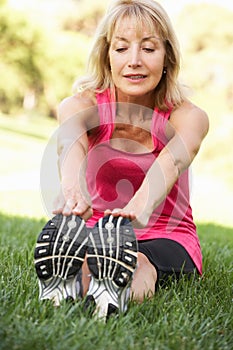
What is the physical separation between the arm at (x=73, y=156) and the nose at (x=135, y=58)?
0.31 m

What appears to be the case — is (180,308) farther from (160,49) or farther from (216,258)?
(216,258)

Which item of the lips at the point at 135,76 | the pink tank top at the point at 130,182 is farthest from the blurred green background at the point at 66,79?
the lips at the point at 135,76

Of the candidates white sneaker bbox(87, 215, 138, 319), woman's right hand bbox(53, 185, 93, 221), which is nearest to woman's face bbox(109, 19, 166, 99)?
woman's right hand bbox(53, 185, 93, 221)

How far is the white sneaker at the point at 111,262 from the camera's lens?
1.90 meters

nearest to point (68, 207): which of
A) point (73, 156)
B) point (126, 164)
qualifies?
point (73, 156)

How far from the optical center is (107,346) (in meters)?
1.61

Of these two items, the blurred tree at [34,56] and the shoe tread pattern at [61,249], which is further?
the blurred tree at [34,56]

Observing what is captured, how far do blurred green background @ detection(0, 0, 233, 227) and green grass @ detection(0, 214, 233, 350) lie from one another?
144 inches

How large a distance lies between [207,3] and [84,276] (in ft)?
49.7

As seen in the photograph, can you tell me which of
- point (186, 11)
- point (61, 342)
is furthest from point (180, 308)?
point (186, 11)

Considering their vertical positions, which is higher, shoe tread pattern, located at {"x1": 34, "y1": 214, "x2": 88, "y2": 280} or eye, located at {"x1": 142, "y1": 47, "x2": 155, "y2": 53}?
eye, located at {"x1": 142, "y1": 47, "x2": 155, "y2": 53}

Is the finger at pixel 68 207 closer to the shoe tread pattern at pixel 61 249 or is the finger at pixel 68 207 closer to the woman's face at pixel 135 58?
the shoe tread pattern at pixel 61 249

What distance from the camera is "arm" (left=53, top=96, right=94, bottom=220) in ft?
6.82

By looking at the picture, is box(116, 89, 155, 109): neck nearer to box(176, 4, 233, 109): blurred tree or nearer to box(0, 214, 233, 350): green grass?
box(0, 214, 233, 350): green grass
